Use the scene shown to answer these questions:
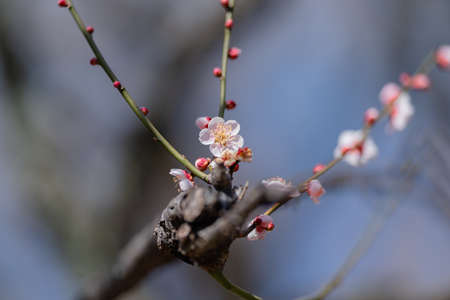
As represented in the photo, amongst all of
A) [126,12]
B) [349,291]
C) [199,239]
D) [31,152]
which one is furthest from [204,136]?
[126,12]

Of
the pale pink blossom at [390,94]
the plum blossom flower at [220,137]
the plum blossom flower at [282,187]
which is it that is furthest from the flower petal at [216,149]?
the pale pink blossom at [390,94]

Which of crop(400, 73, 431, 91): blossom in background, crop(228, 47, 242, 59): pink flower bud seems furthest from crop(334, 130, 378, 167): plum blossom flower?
crop(228, 47, 242, 59): pink flower bud

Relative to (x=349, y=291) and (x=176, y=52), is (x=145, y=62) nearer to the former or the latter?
(x=176, y=52)

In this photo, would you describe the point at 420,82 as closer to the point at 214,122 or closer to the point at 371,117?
the point at 371,117

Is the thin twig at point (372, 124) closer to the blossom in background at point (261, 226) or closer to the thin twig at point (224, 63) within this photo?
the blossom in background at point (261, 226)

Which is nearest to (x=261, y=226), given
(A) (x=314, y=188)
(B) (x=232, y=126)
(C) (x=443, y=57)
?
(A) (x=314, y=188)

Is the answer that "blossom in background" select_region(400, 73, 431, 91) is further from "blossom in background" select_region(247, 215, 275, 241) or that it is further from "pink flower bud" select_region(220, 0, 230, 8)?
"pink flower bud" select_region(220, 0, 230, 8)
